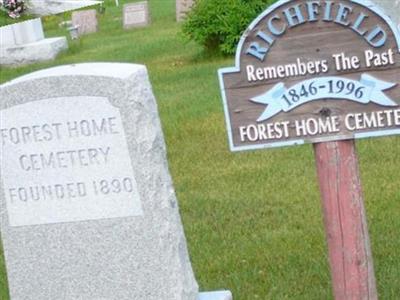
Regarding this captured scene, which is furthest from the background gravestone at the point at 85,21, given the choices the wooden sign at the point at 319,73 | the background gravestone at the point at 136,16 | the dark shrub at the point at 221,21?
the wooden sign at the point at 319,73

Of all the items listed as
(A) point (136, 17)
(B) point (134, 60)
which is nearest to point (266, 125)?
(B) point (134, 60)

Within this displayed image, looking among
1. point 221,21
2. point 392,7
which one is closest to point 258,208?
point 392,7

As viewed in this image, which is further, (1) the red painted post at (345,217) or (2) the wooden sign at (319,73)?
(1) the red painted post at (345,217)

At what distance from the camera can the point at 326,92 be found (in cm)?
566

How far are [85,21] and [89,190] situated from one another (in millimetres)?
20800

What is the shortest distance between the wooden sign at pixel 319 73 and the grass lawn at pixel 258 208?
1233 millimetres

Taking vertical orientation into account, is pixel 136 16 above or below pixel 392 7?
below

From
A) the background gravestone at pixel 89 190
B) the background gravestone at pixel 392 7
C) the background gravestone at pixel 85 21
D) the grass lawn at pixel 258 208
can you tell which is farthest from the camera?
the background gravestone at pixel 85 21

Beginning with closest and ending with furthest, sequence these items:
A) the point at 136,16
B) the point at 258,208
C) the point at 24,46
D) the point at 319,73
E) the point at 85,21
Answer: the point at 319,73 < the point at 258,208 < the point at 24,46 < the point at 136,16 < the point at 85,21

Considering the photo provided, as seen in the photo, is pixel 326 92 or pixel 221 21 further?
pixel 221 21

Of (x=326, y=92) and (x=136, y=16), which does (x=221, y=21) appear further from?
(x=326, y=92)

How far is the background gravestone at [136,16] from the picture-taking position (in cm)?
2575

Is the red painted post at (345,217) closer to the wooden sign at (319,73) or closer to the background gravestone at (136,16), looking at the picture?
the wooden sign at (319,73)

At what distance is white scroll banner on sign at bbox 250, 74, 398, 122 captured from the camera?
18.5ft
